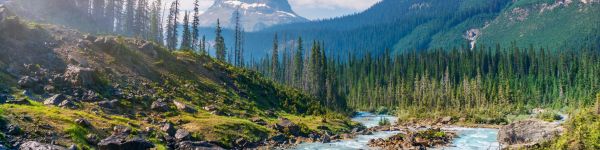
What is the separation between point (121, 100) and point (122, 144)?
19.9 meters

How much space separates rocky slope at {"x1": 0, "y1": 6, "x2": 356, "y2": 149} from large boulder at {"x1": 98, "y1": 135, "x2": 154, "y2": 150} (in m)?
0.07

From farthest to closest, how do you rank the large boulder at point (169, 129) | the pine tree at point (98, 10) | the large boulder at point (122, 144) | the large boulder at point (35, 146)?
the pine tree at point (98, 10), the large boulder at point (169, 129), the large boulder at point (122, 144), the large boulder at point (35, 146)

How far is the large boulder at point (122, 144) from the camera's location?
34250mm

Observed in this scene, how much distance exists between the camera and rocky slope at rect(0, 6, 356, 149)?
35.9 m

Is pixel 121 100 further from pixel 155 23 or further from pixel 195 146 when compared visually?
pixel 155 23

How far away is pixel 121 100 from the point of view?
5278 cm

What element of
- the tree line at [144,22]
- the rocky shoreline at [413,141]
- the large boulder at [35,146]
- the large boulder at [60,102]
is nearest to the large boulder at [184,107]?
the large boulder at [60,102]

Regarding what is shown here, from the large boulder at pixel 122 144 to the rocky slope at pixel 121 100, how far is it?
0.23ft

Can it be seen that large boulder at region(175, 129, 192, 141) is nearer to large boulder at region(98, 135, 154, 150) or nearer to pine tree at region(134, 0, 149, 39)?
large boulder at region(98, 135, 154, 150)

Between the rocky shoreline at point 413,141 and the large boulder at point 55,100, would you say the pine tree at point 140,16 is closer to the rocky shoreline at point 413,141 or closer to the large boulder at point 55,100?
the large boulder at point 55,100

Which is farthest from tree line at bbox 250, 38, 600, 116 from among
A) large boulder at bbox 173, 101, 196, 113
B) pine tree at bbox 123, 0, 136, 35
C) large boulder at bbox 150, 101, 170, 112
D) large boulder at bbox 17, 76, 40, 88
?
large boulder at bbox 17, 76, 40, 88

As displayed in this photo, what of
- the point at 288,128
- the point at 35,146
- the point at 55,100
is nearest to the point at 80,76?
the point at 55,100

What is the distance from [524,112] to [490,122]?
28.4m

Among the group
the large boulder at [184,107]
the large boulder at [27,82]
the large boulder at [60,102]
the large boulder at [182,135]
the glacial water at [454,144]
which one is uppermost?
the large boulder at [27,82]
